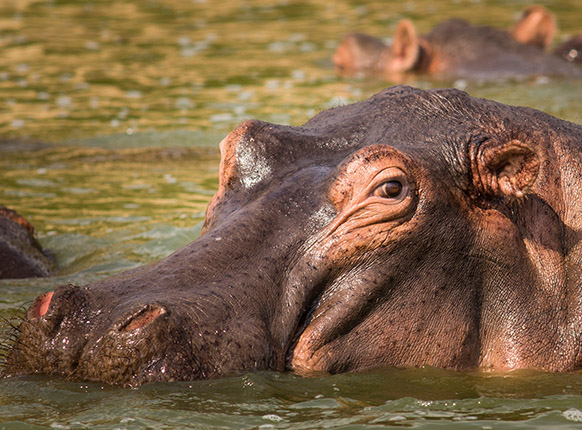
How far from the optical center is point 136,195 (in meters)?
9.60

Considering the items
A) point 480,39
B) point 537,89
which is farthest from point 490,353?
point 480,39

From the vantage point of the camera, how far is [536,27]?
16.0m

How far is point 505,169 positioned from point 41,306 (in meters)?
2.13

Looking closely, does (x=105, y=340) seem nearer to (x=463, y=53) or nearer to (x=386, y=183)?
(x=386, y=183)

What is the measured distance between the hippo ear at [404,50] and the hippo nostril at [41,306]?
1168cm

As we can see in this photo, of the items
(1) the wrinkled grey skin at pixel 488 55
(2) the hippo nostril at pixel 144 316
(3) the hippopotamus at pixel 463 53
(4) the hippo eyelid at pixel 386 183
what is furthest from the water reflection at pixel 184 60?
(2) the hippo nostril at pixel 144 316

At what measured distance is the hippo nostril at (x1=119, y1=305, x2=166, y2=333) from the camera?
4016 mm

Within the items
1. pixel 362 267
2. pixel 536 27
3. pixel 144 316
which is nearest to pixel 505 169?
pixel 362 267

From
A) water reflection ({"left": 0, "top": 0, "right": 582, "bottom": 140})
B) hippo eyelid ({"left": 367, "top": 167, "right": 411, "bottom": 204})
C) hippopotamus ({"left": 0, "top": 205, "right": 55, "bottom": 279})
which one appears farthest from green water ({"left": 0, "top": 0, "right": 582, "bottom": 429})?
hippo eyelid ({"left": 367, "top": 167, "right": 411, "bottom": 204})

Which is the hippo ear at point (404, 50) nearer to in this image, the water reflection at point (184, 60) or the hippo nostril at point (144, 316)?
the water reflection at point (184, 60)

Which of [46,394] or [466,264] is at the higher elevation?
[466,264]

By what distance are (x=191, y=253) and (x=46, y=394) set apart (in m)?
0.82

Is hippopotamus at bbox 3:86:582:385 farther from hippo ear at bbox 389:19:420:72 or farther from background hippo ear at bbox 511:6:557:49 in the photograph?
background hippo ear at bbox 511:6:557:49

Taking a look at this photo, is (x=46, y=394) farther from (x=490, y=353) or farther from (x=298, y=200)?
(x=490, y=353)
